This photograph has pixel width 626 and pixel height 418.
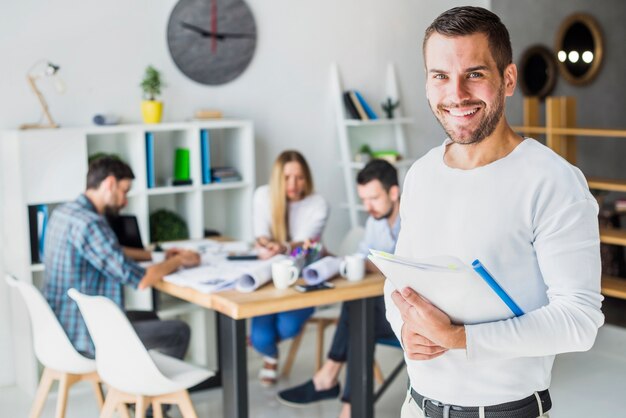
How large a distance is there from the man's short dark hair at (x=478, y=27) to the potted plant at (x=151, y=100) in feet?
11.2

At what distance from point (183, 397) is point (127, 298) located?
157 cm

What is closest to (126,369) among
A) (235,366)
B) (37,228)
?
(235,366)

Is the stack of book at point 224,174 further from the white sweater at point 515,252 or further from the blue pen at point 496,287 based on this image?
the blue pen at point 496,287

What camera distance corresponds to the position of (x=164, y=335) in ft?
12.3

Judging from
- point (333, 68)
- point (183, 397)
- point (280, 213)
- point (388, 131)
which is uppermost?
point (333, 68)

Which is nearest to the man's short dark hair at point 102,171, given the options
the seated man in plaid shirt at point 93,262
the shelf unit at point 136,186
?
the seated man in plaid shirt at point 93,262

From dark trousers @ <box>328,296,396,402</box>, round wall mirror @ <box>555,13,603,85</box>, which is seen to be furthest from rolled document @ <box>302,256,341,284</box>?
round wall mirror @ <box>555,13,603,85</box>

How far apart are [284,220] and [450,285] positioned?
305cm

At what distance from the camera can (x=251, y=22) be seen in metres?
5.27

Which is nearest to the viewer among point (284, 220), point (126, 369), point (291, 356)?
point (126, 369)

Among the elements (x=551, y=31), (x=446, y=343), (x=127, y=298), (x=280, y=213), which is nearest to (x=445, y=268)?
(x=446, y=343)

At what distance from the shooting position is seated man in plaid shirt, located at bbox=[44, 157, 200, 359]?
3.56m

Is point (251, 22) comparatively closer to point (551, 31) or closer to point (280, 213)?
point (280, 213)

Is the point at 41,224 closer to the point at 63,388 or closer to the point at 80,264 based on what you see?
the point at 80,264
